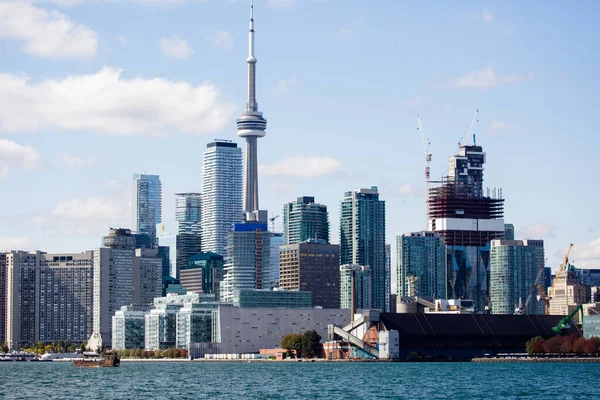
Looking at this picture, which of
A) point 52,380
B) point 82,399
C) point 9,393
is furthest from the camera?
point 52,380

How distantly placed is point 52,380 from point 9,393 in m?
39.3

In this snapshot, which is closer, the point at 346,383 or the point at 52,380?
the point at 346,383

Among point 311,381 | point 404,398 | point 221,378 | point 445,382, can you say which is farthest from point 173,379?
point 404,398

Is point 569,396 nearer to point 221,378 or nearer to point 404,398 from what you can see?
point 404,398

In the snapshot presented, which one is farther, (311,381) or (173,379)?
(173,379)

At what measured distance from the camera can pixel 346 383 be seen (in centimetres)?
17438

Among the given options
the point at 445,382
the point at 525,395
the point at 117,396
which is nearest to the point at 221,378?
the point at 445,382

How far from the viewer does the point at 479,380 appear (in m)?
181

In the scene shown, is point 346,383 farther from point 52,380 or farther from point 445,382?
point 52,380

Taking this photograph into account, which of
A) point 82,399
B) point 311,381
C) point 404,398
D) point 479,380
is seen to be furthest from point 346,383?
point 82,399

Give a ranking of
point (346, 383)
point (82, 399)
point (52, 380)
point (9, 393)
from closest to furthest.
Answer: point (82, 399)
point (9, 393)
point (346, 383)
point (52, 380)

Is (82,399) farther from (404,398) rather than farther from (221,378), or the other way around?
(221,378)

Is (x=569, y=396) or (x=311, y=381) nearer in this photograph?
Answer: (x=569, y=396)

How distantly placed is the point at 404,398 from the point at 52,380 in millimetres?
72163
